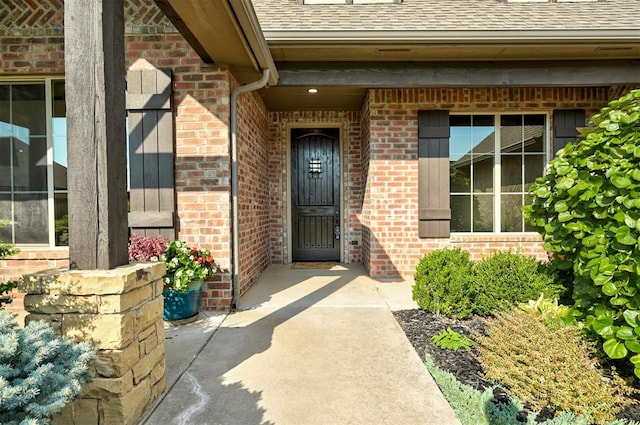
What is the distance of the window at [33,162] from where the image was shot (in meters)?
3.62

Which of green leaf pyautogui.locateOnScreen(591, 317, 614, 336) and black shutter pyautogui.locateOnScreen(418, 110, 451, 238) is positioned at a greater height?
black shutter pyautogui.locateOnScreen(418, 110, 451, 238)

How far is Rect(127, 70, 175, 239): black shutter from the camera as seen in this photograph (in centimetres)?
330

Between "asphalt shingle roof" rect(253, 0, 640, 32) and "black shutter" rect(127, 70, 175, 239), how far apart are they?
135 cm

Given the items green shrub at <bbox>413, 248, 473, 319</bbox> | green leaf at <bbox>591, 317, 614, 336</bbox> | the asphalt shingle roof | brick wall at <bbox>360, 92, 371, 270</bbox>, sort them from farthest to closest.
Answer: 1. brick wall at <bbox>360, 92, 371, 270</bbox>
2. the asphalt shingle roof
3. green shrub at <bbox>413, 248, 473, 319</bbox>
4. green leaf at <bbox>591, 317, 614, 336</bbox>

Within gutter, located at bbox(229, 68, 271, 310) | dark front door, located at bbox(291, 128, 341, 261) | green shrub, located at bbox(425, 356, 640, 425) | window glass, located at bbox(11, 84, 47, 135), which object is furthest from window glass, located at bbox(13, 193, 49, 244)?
green shrub, located at bbox(425, 356, 640, 425)

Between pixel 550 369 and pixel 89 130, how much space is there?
108 inches

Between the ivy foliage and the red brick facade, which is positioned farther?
the red brick facade

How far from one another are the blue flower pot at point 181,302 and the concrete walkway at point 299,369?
124mm

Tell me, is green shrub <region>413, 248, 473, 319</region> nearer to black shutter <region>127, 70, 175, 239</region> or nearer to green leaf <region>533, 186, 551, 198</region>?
green leaf <region>533, 186, 551, 198</region>

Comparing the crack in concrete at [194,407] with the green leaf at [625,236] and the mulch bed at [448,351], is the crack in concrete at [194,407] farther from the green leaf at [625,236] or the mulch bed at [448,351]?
the green leaf at [625,236]

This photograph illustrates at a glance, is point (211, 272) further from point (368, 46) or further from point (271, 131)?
point (271, 131)

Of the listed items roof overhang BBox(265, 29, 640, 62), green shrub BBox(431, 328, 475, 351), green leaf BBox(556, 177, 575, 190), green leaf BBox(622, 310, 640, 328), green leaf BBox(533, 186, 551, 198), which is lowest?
green shrub BBox(431, 328, 475, 351)

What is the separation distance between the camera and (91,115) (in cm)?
159

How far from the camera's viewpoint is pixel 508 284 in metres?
Result: 2.96
